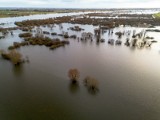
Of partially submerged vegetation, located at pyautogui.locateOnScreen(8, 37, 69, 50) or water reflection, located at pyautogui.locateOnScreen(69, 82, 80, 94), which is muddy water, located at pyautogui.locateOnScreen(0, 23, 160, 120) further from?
partially submerged vegetation, located at pyautogui.locateOnScreen(8, 37, 69, 50)

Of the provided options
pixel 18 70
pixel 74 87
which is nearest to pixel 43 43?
pixel 18 70

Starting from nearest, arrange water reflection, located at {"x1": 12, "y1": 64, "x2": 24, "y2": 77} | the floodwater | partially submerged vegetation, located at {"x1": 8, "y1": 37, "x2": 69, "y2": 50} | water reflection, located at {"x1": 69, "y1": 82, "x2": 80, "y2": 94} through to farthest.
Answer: the floodwater, water reflection, located at {"x1": 69, "y1": 82, "x2": 80, "y2": 94}, water reflection, located at {"x1": 12, "y1": 64, "x2": 24, "y2": 77}, partially submerged vegetation, located at {"x1": 8, "y1": 37, "x2": 69, "y2": 50}

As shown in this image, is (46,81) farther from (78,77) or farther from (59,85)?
(78,77)

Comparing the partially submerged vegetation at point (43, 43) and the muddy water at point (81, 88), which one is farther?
the partially submerged vegetation at point (43, 43)

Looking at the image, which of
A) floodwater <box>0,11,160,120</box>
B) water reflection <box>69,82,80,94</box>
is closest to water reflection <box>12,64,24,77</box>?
floodwater <box>0,11,160,120</box>

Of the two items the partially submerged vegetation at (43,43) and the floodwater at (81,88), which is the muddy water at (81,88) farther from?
the partially submerged vegetation at (43,43)

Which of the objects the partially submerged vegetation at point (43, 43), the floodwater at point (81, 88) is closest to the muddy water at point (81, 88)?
the floodwater at point (81, 88)

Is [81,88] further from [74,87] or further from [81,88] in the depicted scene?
[74,87]

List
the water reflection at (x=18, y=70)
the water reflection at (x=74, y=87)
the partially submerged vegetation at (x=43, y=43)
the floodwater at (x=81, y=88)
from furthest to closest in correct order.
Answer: the partially submerged vegetation at (x=43, y=43) < the water reflection at (x=18, y=70) < the water reflection at (x=74, y=87) < the floodwater at (x=81, y=88)
